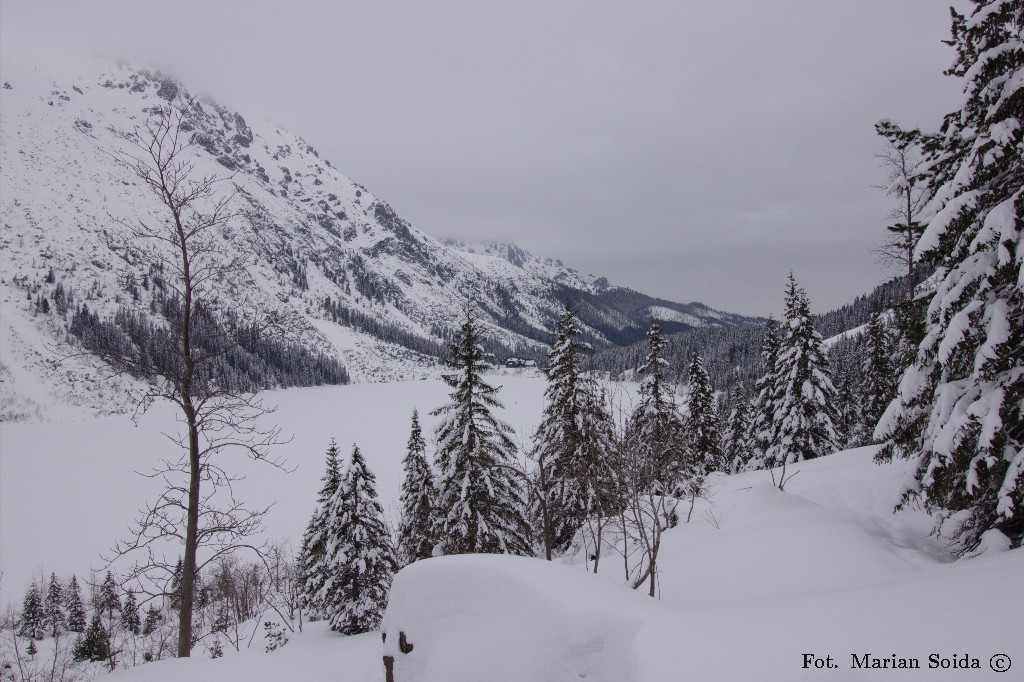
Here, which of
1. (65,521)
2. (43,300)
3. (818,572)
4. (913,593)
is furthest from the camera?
(43,300)

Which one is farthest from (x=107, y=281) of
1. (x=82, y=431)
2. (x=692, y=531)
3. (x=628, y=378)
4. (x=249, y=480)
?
(x=692, y=531)

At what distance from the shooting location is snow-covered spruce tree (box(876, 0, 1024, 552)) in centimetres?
734

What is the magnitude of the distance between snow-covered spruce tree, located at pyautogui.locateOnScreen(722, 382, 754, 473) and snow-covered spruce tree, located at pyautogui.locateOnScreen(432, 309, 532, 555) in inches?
1150

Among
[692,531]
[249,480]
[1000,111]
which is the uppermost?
[1000,111]

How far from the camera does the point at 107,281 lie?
176 meters

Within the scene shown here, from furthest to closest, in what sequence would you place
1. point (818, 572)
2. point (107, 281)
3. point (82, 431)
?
point (107, 281) → point (82, 431) → point (818, 572)

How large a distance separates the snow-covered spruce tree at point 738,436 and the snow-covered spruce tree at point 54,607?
236ft

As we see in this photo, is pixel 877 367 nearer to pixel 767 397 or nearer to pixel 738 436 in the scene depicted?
pixel 767 397

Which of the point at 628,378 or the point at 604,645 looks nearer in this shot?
the point at 604,645

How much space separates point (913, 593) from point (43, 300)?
217 m

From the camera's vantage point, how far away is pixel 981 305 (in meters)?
7.77

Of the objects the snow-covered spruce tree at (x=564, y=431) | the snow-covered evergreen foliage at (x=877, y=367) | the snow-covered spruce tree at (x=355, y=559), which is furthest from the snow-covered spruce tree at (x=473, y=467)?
the snow-covered evergreen foliage at (x=877, y=367)

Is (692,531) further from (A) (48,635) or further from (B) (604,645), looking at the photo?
(A) (48,635)

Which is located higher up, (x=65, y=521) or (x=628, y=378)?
(x=628, y=378)
